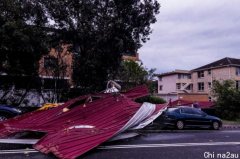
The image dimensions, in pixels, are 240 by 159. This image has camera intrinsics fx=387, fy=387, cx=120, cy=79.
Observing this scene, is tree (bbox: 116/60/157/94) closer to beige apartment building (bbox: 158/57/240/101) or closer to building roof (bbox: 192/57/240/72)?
beige apartment building (bbox: 158/57/240/101)

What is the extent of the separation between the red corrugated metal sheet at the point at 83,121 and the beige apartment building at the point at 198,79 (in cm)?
4645

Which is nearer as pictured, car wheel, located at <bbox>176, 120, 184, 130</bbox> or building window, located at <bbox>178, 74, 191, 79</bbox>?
car wheel, located at <bbox>176, 120, 184, 130</bbox>

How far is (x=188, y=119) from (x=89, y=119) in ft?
36.0

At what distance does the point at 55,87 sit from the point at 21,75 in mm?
3326

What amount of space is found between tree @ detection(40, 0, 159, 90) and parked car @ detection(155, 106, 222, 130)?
6.01m

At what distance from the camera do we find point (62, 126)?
12.3 m

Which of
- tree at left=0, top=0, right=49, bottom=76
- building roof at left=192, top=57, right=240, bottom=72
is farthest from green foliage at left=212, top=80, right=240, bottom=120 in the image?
building roof at left=192, top=57, right=240, bottom=72

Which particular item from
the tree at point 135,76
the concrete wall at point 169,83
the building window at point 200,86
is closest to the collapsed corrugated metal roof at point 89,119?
the tree at point 135,76

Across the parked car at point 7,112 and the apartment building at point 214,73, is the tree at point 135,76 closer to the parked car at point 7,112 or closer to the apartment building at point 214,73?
the parked car at point 7,112

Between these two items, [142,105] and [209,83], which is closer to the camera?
[142,105]

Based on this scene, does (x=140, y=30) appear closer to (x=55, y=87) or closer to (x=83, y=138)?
(x=55, y=87)

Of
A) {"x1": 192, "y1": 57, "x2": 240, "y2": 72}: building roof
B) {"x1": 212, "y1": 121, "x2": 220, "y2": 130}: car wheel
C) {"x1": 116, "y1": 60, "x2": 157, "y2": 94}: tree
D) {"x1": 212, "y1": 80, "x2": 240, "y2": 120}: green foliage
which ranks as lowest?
{"x1": 212, "y1": 121, "x2": 220, "y2": 130}: car wheel

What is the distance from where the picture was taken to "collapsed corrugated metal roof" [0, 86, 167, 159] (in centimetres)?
1116

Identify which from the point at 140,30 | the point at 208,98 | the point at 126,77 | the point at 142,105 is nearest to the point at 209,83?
the point at 208,98
